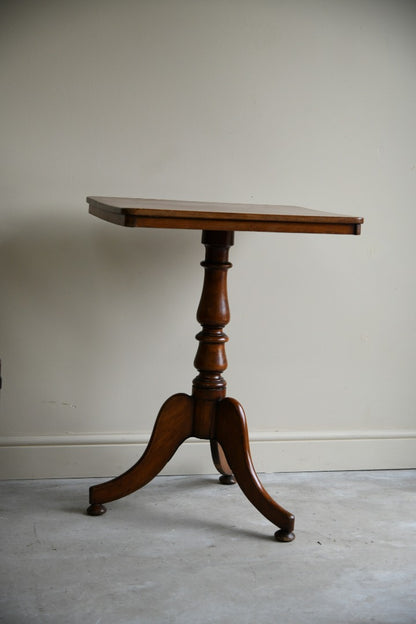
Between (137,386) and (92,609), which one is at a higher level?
(137,386)

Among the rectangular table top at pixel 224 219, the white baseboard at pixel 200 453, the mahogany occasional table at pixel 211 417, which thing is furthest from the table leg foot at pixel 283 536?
the rectangular table top at pixel 224 219

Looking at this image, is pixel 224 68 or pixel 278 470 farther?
pixel 278 470

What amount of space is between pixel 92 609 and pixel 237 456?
2.04ft

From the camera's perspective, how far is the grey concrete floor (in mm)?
1671

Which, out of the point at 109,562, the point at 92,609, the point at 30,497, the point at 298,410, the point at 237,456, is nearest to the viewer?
the point at 92,609

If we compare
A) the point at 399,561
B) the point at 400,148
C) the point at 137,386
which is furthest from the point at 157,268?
the point at 399,561

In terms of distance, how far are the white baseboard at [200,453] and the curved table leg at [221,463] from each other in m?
0.11

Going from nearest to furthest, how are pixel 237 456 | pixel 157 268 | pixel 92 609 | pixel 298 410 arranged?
pixel 92 609 < pixel 237 456 < pixel 157 268 < pixel 298 410

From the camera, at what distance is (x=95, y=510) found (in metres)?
2.14

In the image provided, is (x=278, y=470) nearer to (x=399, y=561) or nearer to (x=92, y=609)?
(x=399, y=561)

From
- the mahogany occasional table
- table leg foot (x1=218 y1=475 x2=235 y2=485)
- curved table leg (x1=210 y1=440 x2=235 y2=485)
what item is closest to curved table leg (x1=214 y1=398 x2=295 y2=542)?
the mahogany occasional table

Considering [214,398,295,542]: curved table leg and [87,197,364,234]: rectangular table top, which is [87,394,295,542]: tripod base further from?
[87,197,364,234]: rectangular table top

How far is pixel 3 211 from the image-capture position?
2350 mm

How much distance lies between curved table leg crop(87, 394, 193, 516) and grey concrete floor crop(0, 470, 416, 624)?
0.25 feet
